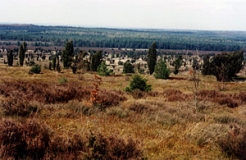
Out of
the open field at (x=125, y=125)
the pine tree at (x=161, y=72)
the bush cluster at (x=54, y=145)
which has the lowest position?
the pine tree at (x=161, y=72)

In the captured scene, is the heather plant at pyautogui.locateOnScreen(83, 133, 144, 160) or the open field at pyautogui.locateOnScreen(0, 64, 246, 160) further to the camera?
the open field at pyautogui.locateOnScreen(0, 64, 246, 160)

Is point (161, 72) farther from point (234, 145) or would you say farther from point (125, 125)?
Answer: point (234, 145)

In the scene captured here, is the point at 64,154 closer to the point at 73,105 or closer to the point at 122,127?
the point at 122,127

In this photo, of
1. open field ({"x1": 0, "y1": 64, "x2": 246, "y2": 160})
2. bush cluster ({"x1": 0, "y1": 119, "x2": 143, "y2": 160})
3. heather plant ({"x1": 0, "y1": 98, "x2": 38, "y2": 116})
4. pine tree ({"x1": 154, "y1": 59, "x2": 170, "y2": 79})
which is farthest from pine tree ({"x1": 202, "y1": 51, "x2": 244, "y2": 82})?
bush cluster ({"x1": 0, "y1": 119, "x2": 143, "y2": 160})

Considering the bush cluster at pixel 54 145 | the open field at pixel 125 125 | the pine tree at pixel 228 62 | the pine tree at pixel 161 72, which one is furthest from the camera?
the pine tree at pixel 228 62

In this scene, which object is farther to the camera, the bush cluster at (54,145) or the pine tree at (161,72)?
the pine tree at (161,72)

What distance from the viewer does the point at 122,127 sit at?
320 inches

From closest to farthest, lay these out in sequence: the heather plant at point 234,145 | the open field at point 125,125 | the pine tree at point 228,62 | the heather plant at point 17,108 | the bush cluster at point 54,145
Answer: the bush cluster at point 54,145 → the open field at point 125,125 → the heather plant at point 234,145 → the heather plant at point 17,108 → the pine tree at point 228,62

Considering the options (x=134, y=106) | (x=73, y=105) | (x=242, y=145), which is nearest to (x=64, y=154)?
(x=242, y=145)

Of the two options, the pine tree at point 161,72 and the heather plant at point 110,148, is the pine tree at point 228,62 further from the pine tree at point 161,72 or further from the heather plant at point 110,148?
the heather plant at point 110,148

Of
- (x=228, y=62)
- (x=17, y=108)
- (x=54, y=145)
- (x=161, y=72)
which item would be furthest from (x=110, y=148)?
(x=228, y=62)

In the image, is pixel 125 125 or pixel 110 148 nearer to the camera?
pixel 110 148

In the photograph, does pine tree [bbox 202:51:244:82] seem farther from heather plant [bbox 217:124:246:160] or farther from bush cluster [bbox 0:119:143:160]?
bush cluster [bbox 0:119:143:160]

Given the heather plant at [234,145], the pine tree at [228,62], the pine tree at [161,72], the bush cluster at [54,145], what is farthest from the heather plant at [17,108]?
the pine tree at [228,62]
